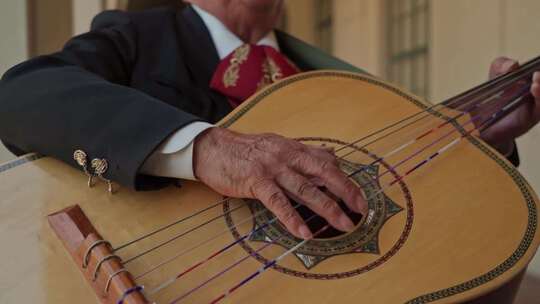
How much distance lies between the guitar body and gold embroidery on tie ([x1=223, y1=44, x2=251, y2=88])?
0.97 feet

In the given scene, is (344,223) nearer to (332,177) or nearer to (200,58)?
(332,177)

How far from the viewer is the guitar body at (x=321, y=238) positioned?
667 mm

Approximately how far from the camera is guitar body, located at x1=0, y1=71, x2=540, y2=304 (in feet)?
2.19

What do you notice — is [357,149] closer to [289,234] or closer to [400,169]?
[400,169]

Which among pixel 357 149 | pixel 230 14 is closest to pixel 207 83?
pixel 230 14

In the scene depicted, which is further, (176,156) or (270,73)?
(270,73)

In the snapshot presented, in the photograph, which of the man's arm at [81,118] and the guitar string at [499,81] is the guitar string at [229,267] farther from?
the guitar string at [499,81]

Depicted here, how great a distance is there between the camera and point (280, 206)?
0.74m

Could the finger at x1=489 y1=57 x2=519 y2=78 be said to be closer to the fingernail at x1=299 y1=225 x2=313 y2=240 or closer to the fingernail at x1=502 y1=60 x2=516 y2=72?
the fingernail at x1=502 y1=60 x2=516 y2=72

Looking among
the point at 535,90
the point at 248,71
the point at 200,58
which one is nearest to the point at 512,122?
the point at 535,90

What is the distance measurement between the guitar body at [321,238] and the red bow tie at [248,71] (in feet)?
0.92

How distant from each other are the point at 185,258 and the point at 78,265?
12 centimetres

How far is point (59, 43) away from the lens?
1896 mm

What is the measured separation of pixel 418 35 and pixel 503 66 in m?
1.98
